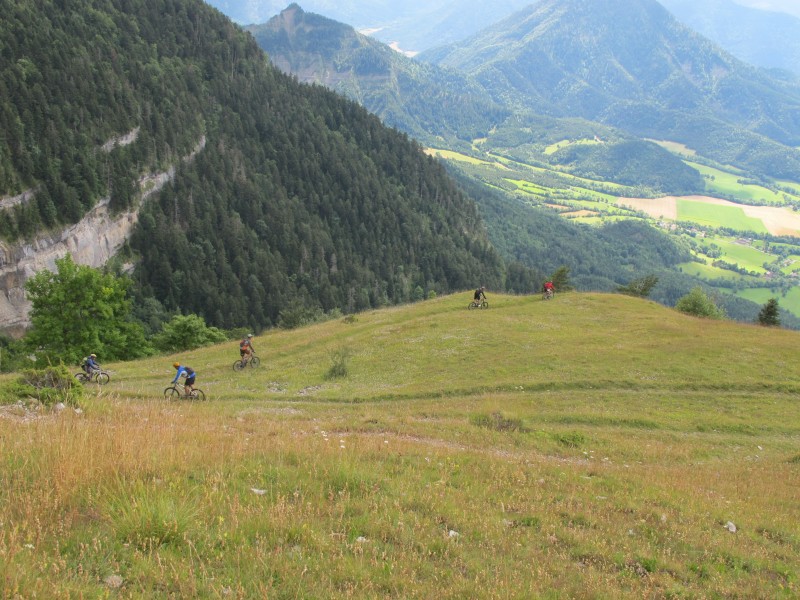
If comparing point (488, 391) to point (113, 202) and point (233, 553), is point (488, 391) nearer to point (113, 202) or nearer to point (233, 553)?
point (233, 553)

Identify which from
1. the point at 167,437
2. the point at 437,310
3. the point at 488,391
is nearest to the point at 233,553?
the point at 167,437

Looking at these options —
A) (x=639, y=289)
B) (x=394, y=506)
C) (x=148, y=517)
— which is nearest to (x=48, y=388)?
(x=148, y=517)

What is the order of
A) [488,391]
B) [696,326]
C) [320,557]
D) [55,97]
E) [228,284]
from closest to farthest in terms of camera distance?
[320,557]
[488,391]
[696,326]
[55,97]
[228,284]

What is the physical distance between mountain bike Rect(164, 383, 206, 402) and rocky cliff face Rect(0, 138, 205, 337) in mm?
55222

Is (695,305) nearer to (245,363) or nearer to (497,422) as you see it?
(497,422)

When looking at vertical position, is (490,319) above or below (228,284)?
above

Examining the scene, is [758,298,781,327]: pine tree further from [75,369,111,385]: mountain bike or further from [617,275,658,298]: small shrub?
[75,369,111,385]: mountain bike

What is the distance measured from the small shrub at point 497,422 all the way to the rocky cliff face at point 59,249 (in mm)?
73226

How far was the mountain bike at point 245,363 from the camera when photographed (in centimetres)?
3969

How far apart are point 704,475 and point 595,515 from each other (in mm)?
9564

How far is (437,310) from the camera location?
187 ft

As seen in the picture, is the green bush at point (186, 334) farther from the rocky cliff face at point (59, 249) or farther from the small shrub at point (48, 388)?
the small shrub at point (48, 388)

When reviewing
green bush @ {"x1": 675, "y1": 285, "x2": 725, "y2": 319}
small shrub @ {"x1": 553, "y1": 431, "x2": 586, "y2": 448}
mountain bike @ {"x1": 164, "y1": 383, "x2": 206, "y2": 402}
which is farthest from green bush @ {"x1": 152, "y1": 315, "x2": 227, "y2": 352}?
green bush @ {"x1": 675, "y1": 285, "x2": 725, "y2": 319}

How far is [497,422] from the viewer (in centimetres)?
2353
